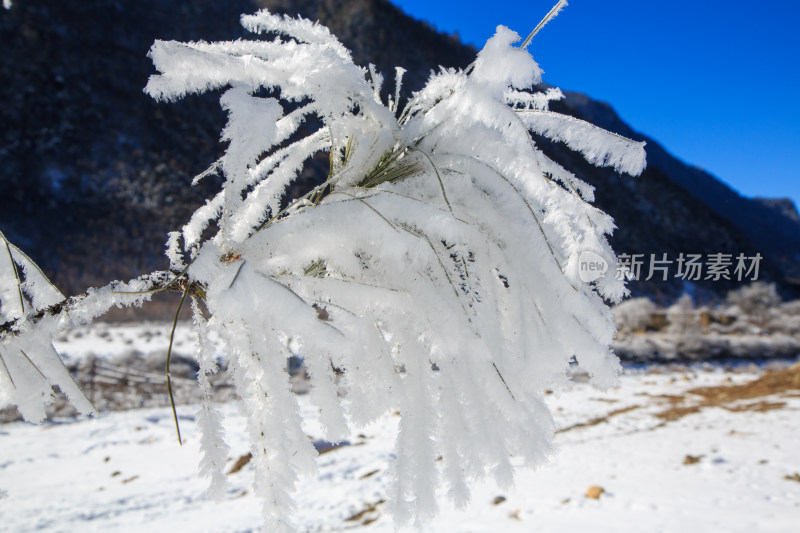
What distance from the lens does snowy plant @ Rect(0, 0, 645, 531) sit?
2.81 feet

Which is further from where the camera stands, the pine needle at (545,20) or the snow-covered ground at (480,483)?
the snow-covered ground at (480,483)

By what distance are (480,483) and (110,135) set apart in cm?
3802

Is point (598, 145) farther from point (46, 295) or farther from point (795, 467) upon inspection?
point (795, 467)

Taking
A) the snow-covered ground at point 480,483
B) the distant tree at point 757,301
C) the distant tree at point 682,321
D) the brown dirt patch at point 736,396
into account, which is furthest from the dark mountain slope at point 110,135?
the brown dirt patch at point 736,396

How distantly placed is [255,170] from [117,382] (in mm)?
9258

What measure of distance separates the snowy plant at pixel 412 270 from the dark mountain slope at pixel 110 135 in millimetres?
27933

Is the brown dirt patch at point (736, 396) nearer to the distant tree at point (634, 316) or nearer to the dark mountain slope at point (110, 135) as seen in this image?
the distant tree at point (634, 316)

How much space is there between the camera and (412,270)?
3.03ft

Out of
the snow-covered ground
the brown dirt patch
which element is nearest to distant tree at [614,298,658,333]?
the brown dirt patch

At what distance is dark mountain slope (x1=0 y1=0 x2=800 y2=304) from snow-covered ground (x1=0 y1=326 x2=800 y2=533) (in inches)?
895

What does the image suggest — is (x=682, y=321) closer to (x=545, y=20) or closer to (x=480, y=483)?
(x=480, y=483)

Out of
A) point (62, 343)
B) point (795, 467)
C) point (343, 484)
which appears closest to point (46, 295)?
point (343, 484)

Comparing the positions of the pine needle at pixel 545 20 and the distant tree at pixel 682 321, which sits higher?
the pine needle at pixel 545 20

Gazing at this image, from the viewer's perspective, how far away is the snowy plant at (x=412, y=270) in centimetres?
86
